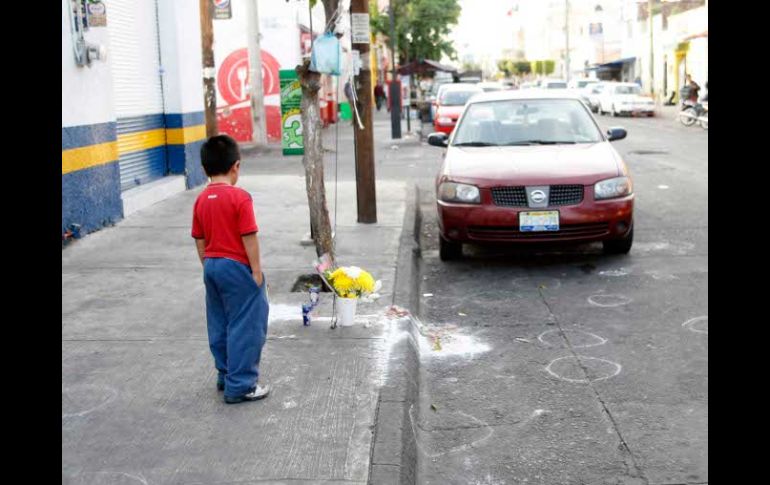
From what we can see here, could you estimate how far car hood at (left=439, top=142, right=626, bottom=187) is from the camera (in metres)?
7.69

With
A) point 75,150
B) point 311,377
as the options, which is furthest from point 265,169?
point 311,377

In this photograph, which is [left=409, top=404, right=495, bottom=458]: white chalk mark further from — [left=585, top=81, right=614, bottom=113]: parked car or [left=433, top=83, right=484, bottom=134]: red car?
[left=585, top=81, right=614, bottom=113]: parked car

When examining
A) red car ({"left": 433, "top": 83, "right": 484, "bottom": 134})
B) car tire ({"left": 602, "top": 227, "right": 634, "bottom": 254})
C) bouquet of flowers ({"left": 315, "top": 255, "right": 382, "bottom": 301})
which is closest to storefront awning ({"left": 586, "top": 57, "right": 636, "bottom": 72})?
red car ({"left": 433, "top": 83, "right": 484, "bottom": 134})

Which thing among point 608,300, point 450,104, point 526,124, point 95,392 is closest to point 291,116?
point 450,104

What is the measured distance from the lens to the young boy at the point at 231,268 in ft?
14.2

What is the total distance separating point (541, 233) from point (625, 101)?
1208 inches

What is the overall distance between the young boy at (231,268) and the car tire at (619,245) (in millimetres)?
4671

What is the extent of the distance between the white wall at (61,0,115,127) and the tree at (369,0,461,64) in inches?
1501

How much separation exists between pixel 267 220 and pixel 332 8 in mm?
3699

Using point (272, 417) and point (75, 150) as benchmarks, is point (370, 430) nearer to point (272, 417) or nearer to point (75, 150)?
point (272, 417)

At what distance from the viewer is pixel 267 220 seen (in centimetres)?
1036

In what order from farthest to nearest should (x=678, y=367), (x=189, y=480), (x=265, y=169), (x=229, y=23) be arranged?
(x=229, y=23) → (x=265, y=169) → (x=678, y=367) → (x=189, y=480)
